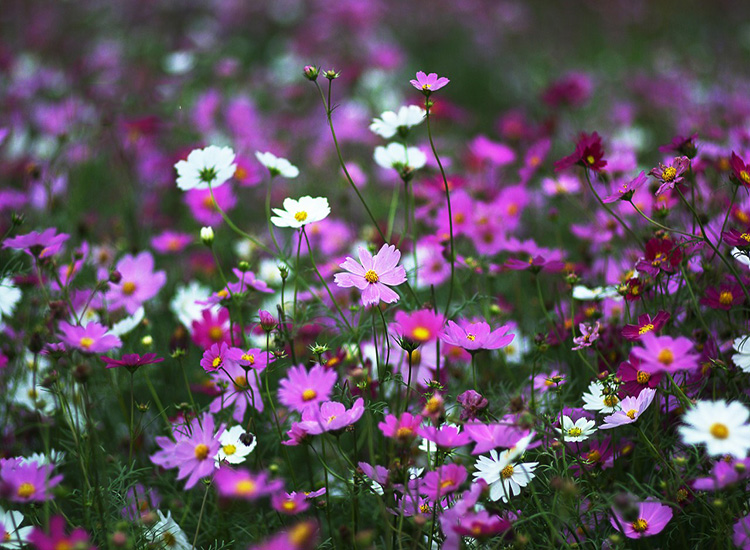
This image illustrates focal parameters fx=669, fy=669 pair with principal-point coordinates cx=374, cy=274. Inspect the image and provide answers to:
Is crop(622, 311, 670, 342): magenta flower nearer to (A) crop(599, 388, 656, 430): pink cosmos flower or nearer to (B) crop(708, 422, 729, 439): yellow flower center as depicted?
(A) crop(599, 388, 656, 430): pink cosmos flower

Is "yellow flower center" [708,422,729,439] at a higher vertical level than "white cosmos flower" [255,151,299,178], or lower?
higher

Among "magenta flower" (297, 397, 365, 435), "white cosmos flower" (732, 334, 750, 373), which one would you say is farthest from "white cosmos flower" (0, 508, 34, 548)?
"white cosmos flower" (732, 334, 750, 373)

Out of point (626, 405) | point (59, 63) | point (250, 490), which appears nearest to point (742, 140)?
point (626, 405)

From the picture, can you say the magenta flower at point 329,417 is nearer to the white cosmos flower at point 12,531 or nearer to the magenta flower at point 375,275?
the magenta flower at point 375,275

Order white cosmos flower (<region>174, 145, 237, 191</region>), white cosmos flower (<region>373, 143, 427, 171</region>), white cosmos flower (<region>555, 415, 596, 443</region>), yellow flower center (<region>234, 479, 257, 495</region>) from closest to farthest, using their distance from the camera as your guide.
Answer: yellow flower center (<region>234, 479, 257, 495</region>) < white cosmos flower (<region>555, 415, 596, 443</region>) < white cosmos flower (<region>174, 145, 237, 191</region>) < white cosmos flower (<region>373, 143, 427, 171</region>)

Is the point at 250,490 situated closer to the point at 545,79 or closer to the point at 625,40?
the point at 545,79

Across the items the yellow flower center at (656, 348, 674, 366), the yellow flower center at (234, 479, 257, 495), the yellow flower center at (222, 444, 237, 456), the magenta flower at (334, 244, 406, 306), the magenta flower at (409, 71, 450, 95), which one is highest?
the magenta flower at (409, 71, 450, 95)

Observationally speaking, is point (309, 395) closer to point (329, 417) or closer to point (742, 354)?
point (329, 417)
